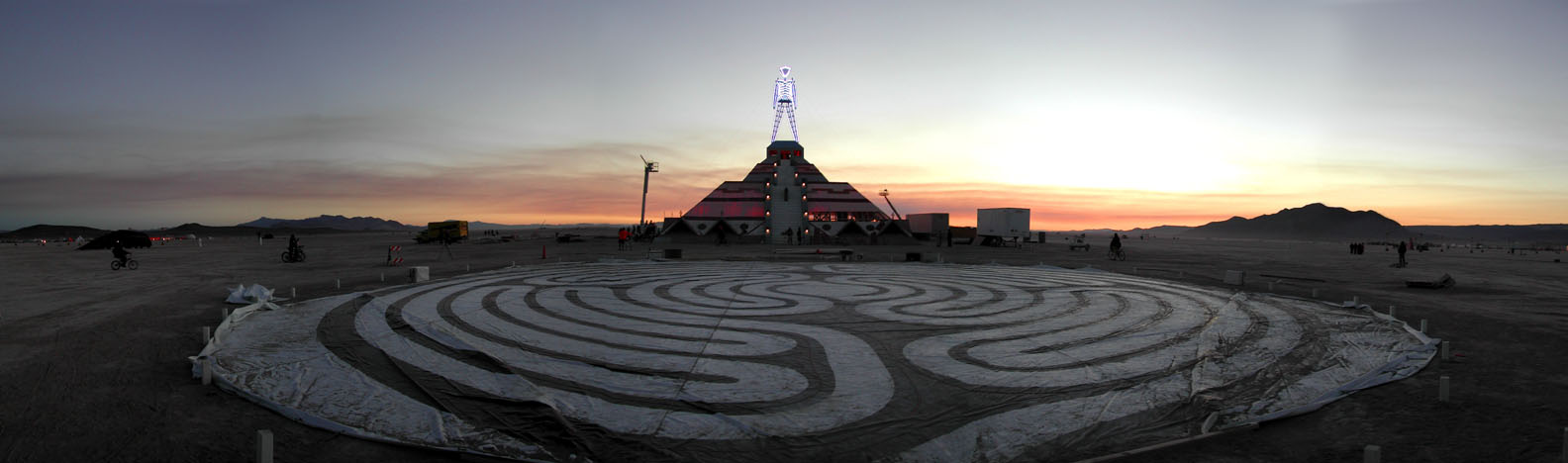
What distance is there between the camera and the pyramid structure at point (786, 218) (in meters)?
77.1

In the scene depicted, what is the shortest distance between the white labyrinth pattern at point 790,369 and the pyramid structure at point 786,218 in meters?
56.7

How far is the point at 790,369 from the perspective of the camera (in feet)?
36.6

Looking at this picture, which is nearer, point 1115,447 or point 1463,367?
point 1115,447

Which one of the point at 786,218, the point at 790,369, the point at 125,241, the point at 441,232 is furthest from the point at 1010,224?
the point at 125,241

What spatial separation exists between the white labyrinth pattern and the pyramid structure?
186 ft

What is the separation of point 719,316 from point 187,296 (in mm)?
18923

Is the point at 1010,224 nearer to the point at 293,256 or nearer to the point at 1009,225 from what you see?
the point at 1009,225

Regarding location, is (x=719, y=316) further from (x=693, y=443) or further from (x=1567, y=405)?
(x=1567, y=405)

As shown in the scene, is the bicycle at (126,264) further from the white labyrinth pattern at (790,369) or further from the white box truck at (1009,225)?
the white box truck at (1009,225)

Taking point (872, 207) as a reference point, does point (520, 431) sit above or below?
below

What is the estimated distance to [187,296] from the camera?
67.6ft

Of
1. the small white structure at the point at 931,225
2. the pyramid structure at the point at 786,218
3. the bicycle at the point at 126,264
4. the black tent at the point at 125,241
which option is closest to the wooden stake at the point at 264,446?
the bicycle at the point at 126,264

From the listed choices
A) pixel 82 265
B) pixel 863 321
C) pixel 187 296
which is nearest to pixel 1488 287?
pixel 863 321

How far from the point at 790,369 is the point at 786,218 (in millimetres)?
68431
